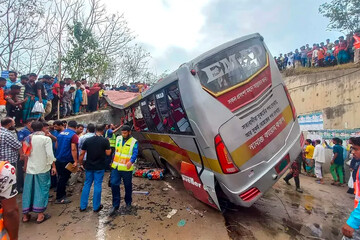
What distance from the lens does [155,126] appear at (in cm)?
541

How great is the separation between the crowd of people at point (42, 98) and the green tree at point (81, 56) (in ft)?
10.1

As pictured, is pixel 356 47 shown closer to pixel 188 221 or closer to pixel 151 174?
pixel 151 174

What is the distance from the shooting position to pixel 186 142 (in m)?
4.03

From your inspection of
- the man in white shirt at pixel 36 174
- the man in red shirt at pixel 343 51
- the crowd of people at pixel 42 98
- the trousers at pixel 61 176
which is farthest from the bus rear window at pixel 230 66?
the man in red shirt at pixel 343 51

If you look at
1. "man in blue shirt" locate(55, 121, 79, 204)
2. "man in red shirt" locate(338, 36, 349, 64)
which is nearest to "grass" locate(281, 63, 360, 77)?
"man in red shirt" locate(338, 36, 349, 64)

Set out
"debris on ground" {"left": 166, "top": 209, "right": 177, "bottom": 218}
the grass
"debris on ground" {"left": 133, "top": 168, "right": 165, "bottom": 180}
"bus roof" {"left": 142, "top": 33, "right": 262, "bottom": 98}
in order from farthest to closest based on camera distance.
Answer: the grass, "debris on ground" {"left": 133, "top": 168, "right": 165, "bottom": 180}, "debris on ground" {"left": 166, "top": 209, "right": 177, "bottom": 218}, "bus roof" {"left": 142, "top": 33, "right": 262, "bottom": 98}

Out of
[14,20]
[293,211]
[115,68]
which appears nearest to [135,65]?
[115,68]

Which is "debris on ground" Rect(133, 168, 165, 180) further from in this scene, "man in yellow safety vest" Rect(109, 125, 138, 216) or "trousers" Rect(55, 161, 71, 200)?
"trousers" Rect(55, 161, 71, 200)

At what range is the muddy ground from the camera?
142 inches

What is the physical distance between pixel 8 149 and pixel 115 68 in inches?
788

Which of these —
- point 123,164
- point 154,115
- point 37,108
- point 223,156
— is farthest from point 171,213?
point 37,108

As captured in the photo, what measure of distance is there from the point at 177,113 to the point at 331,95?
437 inches

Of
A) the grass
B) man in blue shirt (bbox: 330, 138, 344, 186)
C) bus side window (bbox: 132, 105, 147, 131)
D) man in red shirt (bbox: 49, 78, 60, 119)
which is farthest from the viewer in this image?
the grass

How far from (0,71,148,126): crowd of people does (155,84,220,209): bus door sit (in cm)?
434
